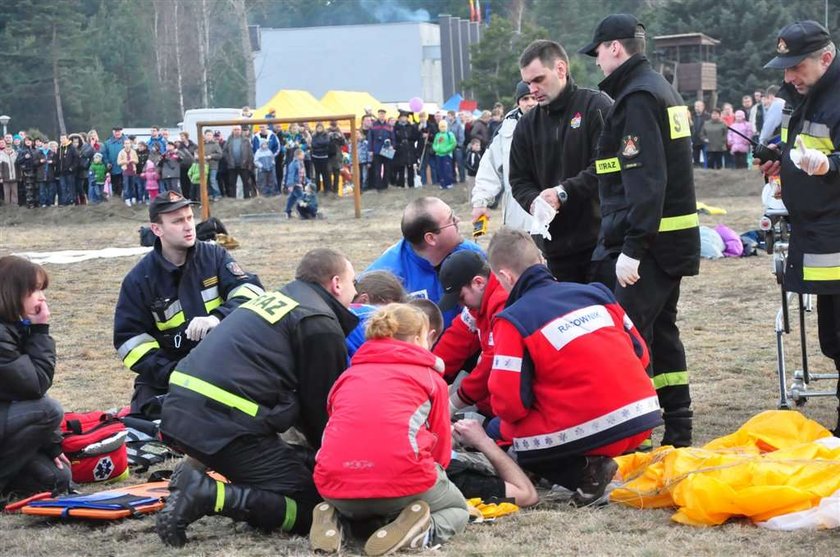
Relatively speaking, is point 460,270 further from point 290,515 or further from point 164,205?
point 164,205

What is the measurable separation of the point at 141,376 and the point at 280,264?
890cm

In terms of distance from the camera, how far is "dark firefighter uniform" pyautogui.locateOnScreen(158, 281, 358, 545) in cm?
479

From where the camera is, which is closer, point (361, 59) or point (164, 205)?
point (164, 205)

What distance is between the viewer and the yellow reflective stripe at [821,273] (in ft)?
19.5

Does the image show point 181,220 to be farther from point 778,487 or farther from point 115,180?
point 115,180

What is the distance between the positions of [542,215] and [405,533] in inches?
95.4

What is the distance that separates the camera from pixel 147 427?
6.76 metres

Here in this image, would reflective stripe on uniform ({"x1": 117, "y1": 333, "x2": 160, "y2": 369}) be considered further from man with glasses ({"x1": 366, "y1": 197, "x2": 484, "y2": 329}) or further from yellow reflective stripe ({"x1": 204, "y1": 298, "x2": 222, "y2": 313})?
man with glasses ({"x1": 366, "y1": 197, "x2": 484, "y2": 329})

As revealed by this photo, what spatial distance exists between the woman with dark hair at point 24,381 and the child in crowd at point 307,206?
1867cm

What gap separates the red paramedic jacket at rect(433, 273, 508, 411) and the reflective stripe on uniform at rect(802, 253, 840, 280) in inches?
61.8

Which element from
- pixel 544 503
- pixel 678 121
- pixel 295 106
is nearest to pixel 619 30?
pixel 678 121

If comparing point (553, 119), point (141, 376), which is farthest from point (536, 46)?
point (141, 376)

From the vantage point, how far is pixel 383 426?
447 cm

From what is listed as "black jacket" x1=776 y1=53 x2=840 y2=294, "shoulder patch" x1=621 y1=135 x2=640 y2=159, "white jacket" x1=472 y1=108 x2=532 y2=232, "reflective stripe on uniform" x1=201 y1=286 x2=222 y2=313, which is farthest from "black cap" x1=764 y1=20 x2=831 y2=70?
"reflective stripe on uniform" x1=201 y1=286 x2=222 y2=313
